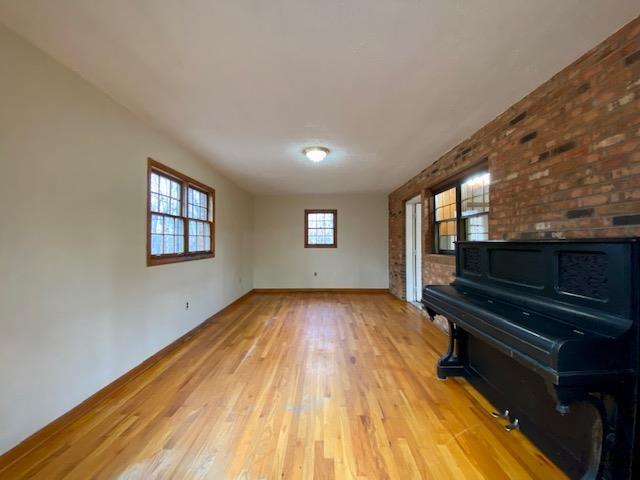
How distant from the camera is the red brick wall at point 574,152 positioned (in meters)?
1.57

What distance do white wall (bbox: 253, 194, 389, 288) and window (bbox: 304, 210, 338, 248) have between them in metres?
0.13

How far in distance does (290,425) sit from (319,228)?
18.0 ft

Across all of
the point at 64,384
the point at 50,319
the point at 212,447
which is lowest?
the point at 212,447

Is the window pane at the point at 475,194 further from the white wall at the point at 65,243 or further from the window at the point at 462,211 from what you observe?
the white wall at the point at 65,243

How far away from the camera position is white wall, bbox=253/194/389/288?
7070 millimetres

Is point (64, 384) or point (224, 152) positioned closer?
point (64, 384)

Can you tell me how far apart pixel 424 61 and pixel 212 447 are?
2.86 metres

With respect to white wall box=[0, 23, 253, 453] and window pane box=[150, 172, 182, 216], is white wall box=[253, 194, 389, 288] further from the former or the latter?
white wall box=[0, 23, 253, 453]

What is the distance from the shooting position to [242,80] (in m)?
2.08

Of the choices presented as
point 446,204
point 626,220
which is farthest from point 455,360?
point 446,204

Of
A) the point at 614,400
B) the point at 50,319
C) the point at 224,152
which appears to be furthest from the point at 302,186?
the point at 614,400

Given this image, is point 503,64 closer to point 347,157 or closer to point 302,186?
point 347,157

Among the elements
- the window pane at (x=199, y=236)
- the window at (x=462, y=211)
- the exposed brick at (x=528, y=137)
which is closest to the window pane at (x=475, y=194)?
the window at (x=462, y=211)

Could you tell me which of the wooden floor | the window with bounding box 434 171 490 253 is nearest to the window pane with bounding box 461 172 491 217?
the window with bounding box 434 171 490 253
